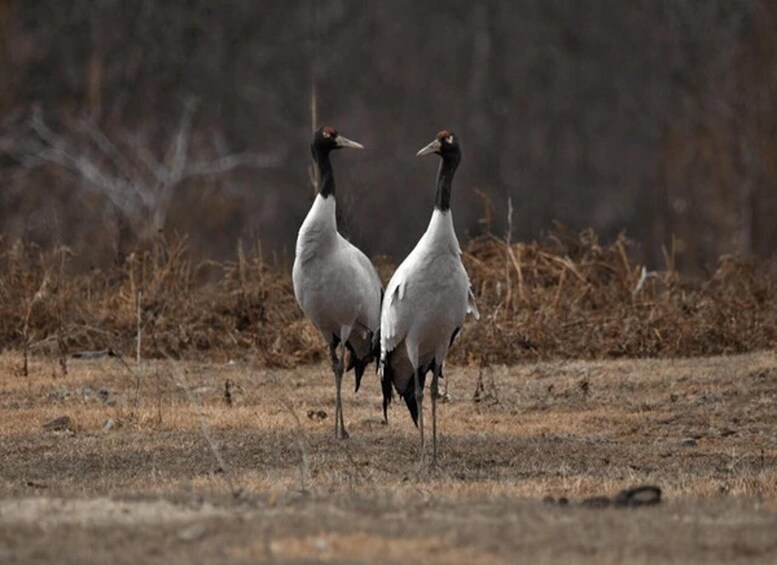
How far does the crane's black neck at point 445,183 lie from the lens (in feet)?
40.3

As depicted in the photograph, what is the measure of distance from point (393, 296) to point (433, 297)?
0.33 meters

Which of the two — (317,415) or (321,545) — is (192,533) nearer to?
(321,545)

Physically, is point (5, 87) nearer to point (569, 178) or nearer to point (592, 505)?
→ point (569, 178)

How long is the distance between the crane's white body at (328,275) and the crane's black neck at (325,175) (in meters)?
0.07

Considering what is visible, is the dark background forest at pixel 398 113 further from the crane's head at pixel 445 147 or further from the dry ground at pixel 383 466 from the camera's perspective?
the crane's head at pixel 445 147

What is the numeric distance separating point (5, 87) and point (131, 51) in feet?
14.4

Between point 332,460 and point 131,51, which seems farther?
point 131,51

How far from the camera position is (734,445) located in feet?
43.7

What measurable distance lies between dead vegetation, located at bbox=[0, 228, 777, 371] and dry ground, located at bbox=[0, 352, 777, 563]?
643 millimetres

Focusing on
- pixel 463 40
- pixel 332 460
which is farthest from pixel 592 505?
pixel 463 40

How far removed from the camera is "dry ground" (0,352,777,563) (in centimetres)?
792

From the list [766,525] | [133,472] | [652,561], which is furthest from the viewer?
[133,472]

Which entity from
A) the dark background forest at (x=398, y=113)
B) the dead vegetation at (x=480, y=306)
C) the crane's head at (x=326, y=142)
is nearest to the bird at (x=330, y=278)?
the crane's head at (x=326, y=142)

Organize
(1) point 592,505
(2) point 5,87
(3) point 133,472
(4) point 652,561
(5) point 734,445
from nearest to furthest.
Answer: (4) point 652,561 → (1) point 592,505 → (3) point 133,472 → (5) point 734,445 → (2) point 5,87
